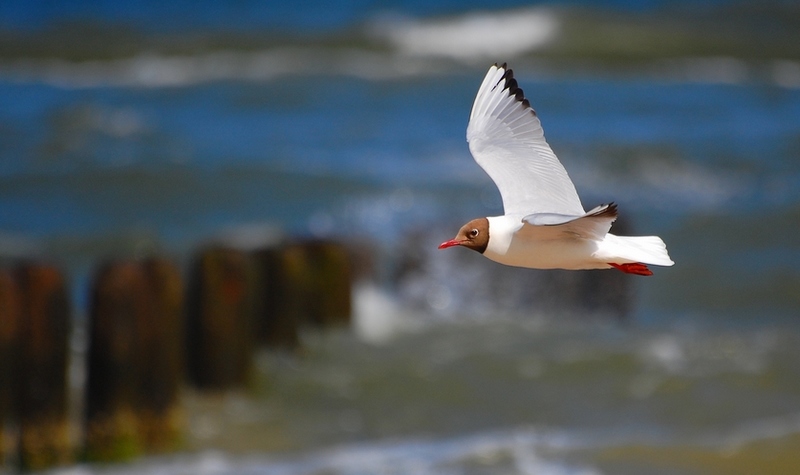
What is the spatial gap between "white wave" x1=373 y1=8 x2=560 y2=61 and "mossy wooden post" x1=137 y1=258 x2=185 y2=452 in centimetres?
1877

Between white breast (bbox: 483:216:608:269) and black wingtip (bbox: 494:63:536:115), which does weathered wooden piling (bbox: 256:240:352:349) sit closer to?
black wingtip (bbox: 494:63:536:115)

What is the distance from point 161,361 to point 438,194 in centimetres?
915

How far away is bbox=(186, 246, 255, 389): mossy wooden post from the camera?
260 inches

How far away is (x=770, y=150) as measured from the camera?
1789cm

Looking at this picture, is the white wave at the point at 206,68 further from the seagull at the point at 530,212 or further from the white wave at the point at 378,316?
the seagull at the point at 530,212

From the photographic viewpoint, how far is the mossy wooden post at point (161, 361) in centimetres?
617

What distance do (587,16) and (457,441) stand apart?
21.6 m

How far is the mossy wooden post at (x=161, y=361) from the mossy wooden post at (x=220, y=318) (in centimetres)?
32

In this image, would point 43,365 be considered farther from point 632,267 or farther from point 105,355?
point 632,267

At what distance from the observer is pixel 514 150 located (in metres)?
3.77

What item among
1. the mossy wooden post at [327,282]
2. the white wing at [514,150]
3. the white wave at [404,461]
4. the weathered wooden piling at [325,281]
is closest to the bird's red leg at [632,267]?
the white wing at [514,150]

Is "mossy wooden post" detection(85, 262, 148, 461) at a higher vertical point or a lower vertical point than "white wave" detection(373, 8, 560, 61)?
lower

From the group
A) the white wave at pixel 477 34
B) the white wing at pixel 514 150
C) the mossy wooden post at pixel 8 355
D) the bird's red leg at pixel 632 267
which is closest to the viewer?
the bird's red leg at pixel 632 267

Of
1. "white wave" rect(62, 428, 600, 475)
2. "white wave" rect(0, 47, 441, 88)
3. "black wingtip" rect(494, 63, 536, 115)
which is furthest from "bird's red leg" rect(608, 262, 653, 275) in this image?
"white wave" rect(0, 47, 441, 88)
